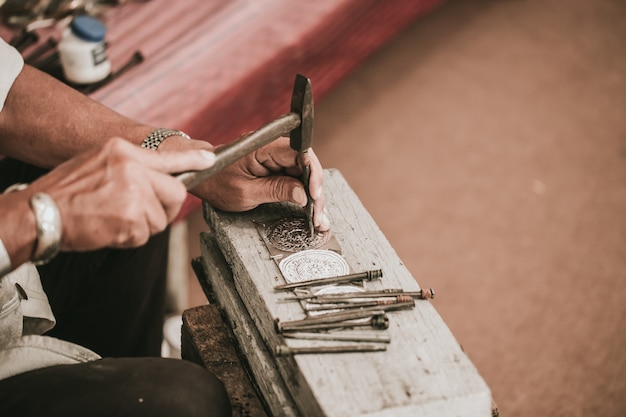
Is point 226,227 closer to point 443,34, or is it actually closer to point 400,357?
point 400,357

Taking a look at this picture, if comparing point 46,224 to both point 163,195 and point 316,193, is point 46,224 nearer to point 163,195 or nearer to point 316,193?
point 163,195

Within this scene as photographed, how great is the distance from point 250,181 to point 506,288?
1547 mm

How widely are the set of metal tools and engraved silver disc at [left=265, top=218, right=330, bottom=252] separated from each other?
0.10 m

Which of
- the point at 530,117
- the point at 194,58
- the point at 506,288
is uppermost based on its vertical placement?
the point at 194,58

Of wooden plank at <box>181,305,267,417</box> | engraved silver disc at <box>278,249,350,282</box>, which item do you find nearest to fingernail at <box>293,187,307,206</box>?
engraved silver disc at <box>278,249,350,282</box>

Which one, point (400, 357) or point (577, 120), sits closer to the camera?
point (400, 357)

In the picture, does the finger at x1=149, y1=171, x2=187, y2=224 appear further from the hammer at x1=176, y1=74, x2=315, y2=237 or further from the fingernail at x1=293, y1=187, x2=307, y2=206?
the fingernail at x1=293, y1=187, x2=307, y2=206

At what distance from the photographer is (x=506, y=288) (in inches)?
100

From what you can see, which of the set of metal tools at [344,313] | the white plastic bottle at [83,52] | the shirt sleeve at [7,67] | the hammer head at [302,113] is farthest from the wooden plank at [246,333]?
the white plastic bottle at [83,52]

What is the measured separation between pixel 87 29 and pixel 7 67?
554mm

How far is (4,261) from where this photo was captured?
1.06 m

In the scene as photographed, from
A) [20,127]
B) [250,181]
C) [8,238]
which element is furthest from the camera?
[20,127]

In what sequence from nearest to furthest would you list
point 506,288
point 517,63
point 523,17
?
point 506,288, point 517,63, point 523,17

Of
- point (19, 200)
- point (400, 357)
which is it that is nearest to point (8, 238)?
point (19, 200)
